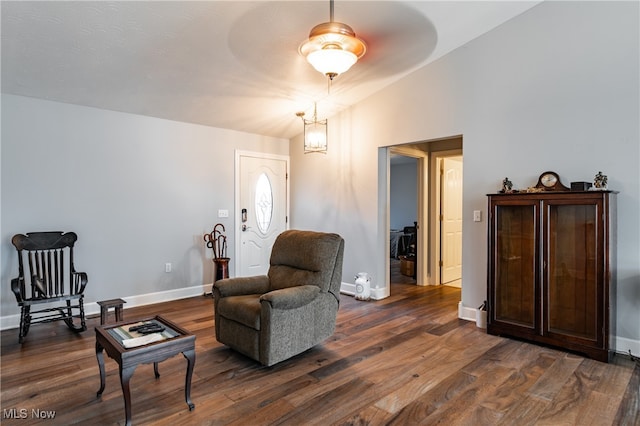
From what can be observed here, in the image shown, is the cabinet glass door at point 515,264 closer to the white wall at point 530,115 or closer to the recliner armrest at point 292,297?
the white wall at point 530,115

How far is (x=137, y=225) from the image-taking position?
454 cm

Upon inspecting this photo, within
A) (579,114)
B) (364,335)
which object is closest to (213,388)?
(364,335)

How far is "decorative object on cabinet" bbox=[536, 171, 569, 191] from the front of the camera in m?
3.31

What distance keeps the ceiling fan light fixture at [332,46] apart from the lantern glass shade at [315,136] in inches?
88.0

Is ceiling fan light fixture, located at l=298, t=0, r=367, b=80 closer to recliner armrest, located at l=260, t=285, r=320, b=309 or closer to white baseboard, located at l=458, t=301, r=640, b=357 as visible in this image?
recliner armrest, located at l=260, t=285, r=320, b=309

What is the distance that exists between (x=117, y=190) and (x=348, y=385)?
3.49 m

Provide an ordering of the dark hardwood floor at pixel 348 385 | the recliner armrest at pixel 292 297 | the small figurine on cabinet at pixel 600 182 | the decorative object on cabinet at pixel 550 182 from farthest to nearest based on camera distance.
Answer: the decorative object on cabinet at pixel 550 182 → the small figurine on cabinet at pixel 600 182 → the recliner armrest at pixel 292 297 → the dark hardwood floor at pixel 348 385

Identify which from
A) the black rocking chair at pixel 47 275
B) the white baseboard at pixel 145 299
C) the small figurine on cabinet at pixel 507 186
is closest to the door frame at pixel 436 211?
the small figurine on cabinet at pixel 507 186

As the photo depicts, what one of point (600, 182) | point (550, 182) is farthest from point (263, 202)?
point (600, 182)

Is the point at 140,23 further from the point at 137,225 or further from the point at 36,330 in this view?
the point at 36,330

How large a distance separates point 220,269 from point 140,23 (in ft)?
9.86

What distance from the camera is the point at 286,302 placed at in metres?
2.78

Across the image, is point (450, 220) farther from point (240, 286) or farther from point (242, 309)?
point (242, 309)

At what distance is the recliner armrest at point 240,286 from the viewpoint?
3.16 metres
